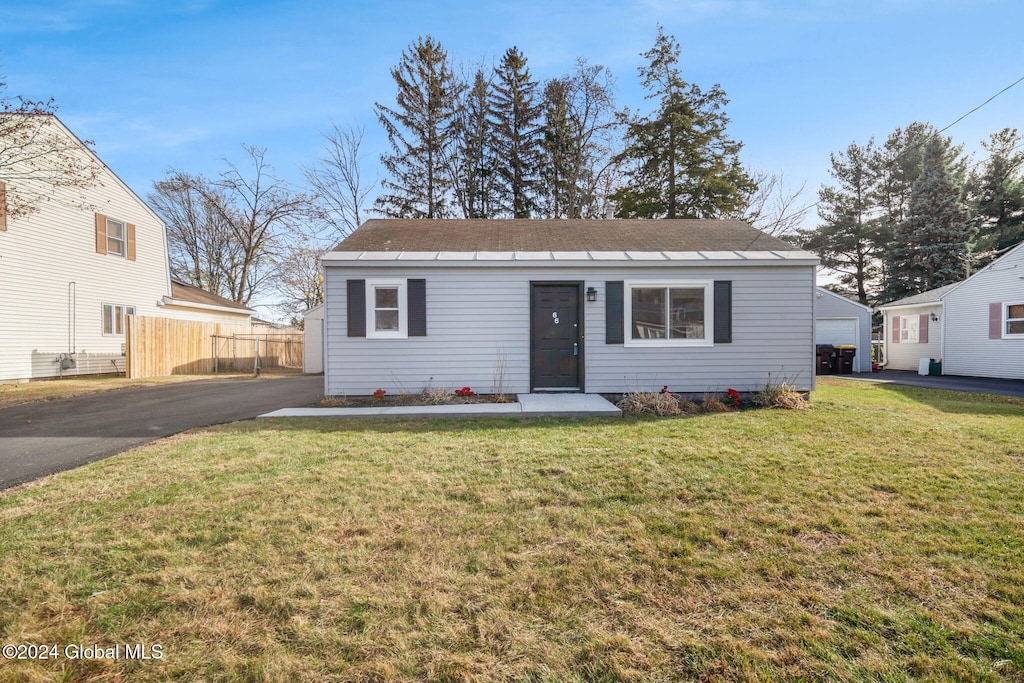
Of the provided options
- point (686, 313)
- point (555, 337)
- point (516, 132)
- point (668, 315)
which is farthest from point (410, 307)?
point (516, 132)

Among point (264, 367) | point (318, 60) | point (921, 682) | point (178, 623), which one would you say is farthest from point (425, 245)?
point (264, 367)

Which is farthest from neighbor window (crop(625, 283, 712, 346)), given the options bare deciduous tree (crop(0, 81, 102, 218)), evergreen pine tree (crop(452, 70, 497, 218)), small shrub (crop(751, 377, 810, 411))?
bare deciduous tree (crop(0, 81, 102, 218))

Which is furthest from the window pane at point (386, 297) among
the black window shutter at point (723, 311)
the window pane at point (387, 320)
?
the black window shutter at point (723, 311)

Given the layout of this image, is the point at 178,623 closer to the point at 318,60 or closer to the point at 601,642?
the point at 601,642

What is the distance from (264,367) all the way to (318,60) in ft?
41.6

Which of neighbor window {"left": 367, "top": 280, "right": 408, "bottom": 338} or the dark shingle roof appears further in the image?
the dark shingle roof

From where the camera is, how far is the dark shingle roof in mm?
8977

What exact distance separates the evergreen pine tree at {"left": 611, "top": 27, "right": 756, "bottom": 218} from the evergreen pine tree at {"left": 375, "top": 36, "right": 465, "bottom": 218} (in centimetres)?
898

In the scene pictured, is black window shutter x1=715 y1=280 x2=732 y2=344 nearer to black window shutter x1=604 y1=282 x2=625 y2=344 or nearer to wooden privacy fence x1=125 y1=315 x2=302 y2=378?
black window shutter x1=604 y1=282 x2=625 y2=344

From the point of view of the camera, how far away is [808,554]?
9.10 feet

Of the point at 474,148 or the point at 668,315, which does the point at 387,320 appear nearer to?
→ the point at 668,315

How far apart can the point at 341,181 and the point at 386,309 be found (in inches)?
621

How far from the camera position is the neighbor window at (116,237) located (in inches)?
567

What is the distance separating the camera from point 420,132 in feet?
66.3
